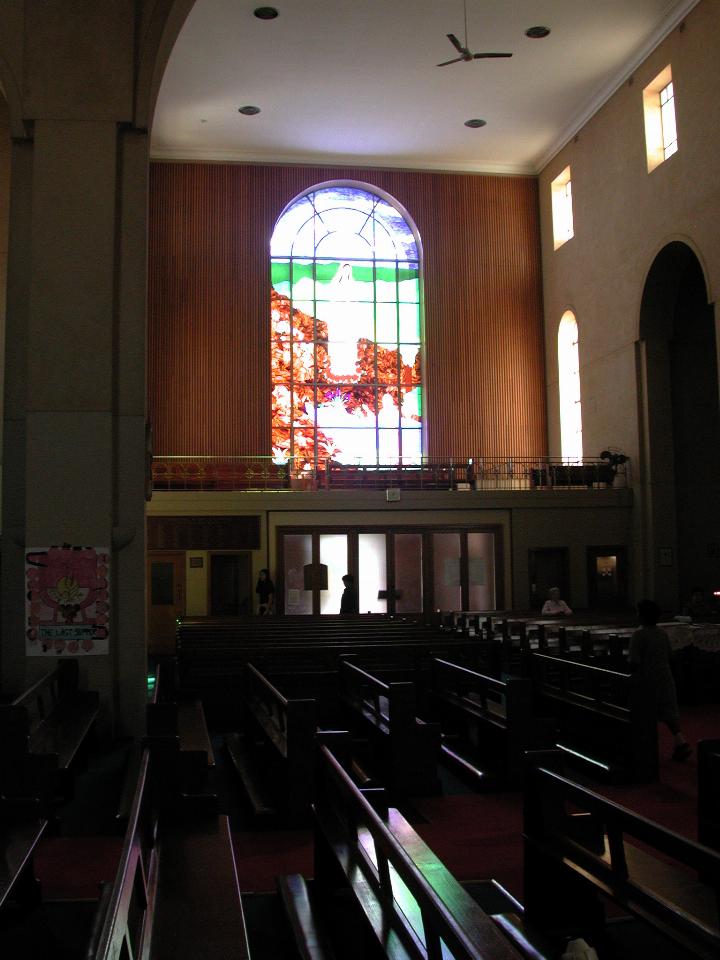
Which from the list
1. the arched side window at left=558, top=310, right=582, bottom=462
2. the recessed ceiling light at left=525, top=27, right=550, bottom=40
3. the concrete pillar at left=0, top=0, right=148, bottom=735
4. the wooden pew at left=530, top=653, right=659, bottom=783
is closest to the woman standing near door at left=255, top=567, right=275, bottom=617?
the arched side window at left=558, top=310, right=582, bottom=462

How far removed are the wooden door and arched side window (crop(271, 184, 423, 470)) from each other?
523 cm

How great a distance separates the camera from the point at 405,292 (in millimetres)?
23797

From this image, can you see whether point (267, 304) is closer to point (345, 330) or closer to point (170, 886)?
point (345, 330)

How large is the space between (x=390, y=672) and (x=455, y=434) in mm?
15153

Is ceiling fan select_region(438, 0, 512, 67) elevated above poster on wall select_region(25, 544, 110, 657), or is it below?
above

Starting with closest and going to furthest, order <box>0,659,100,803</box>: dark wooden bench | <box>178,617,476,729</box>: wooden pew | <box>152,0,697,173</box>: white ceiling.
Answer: <box>0,659,100,803</box>: dark wooden bench
<box>178,617,476,729</box>: wooden pew
<box>152,0,697,173</box>: white ceiling

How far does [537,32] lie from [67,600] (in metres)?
15.6

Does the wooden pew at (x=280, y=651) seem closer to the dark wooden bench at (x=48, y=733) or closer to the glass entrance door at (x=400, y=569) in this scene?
the dark wooden bench at (x=48, y=733)

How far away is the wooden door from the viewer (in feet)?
59.9

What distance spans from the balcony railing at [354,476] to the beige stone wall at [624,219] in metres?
0.97

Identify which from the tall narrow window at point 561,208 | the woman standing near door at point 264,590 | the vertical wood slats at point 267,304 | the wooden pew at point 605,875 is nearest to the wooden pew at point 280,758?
the wooden pew at point 605,875

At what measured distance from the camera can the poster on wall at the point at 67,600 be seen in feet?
24.1

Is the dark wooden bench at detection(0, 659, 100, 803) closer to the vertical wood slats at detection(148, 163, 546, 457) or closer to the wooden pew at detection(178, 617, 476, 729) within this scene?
the wooden pew at detection(178, 617, 476, 729)

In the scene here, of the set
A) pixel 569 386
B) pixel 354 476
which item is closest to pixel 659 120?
pixel 569 386
